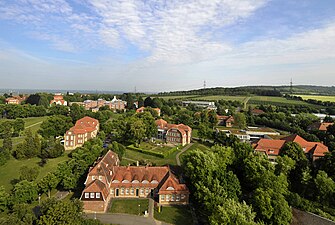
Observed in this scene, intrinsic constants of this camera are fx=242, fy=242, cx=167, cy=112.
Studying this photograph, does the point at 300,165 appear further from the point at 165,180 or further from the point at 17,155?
the point at 17,155

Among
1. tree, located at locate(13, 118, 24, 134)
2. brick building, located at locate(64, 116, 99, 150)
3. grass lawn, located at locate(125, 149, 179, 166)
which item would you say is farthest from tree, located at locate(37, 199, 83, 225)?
tree, located at locate(13, 118, 24, 134)

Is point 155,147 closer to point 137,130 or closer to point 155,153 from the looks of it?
point 155,153

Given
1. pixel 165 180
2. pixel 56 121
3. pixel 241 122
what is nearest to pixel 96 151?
pixel 165 180

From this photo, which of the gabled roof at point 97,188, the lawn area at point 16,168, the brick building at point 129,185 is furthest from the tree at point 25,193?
the gabled roof at point 97,188

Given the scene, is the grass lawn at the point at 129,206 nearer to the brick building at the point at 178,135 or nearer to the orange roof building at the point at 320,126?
the brick building at the point at 178,135

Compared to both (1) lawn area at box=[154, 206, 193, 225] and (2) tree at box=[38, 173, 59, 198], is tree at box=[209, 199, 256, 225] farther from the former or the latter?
(2) tree at box=[38, 173, 59, 198]

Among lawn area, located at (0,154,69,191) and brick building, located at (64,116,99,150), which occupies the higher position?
brick building, located at (64,116,99,150)

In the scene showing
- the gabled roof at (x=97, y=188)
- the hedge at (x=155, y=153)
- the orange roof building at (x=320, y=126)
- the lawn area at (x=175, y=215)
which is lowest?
the lawn area at (x=175, y=215)
